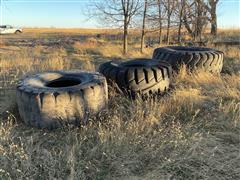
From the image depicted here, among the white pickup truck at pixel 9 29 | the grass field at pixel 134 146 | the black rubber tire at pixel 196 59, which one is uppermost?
the white pickup truck at pixel 9 29

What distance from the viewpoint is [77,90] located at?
4.27 m

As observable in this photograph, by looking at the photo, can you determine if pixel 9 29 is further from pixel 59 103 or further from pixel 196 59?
pixel 59 103

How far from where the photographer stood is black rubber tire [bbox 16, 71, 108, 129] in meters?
4.16

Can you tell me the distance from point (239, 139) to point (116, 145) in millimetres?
1619

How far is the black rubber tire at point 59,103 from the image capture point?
416cm

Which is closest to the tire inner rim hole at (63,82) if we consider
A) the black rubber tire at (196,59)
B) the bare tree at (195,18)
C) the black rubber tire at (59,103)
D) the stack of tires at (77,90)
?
the stack of tires at (77,90)

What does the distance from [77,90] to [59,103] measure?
11.4 inches

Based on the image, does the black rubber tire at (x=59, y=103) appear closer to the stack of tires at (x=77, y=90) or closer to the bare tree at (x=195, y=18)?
the stack of tires at (x=77, y=90)

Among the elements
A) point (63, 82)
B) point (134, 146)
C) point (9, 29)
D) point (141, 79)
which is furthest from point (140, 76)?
point (9, 29)

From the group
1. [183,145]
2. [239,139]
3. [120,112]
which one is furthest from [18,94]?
[239,139]

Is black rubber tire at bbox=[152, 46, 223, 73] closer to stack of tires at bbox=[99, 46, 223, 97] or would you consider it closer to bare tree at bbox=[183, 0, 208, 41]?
stack of tires at bbox=[99, 46, 223, 97]

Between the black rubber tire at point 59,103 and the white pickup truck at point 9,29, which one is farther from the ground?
the white pickup truck at point 9,29

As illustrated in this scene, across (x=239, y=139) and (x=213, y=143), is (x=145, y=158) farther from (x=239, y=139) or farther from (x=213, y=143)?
(x=239, y=139)

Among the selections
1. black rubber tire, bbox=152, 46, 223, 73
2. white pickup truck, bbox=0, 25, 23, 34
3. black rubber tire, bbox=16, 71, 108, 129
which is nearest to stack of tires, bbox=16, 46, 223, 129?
black rubber tire, bbox=16, 71, 108, 129
